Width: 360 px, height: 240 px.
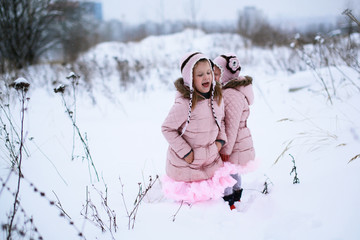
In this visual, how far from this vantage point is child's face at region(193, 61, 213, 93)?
4.98 feet

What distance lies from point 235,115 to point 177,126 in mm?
493

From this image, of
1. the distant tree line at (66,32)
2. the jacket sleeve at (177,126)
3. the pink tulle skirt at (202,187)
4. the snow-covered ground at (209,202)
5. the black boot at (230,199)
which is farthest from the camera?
the distant tree line at (66,32)

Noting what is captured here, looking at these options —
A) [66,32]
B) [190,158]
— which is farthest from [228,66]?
[66,32]

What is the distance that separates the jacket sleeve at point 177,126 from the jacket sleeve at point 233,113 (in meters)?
0.38

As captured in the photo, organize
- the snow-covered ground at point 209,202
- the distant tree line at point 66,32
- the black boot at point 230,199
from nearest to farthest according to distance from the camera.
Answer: the snow-covered ground at point 209,202, the black boot at point 230,199, the distant tree line at point 66,32

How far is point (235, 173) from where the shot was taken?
1806 millimetres

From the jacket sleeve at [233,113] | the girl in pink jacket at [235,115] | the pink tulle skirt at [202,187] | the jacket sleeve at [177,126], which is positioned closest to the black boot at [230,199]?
the girl in pink jacket at [235,115]

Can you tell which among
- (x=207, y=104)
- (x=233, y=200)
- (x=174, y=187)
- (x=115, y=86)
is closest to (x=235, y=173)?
(x=233, y=200)

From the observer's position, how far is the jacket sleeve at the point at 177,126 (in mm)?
1555

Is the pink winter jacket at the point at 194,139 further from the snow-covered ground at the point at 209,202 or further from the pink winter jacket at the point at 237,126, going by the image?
the snow-covered ground at the point at 209,202

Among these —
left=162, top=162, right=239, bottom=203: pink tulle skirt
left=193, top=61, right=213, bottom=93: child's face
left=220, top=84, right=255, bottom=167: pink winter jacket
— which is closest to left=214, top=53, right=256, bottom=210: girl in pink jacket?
left=220, top=84, right=255, bottom=167: pink winter jacket

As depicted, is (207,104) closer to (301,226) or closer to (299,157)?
(301,226)

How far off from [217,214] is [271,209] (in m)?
0.40

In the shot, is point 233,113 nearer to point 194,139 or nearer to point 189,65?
point 194,139
